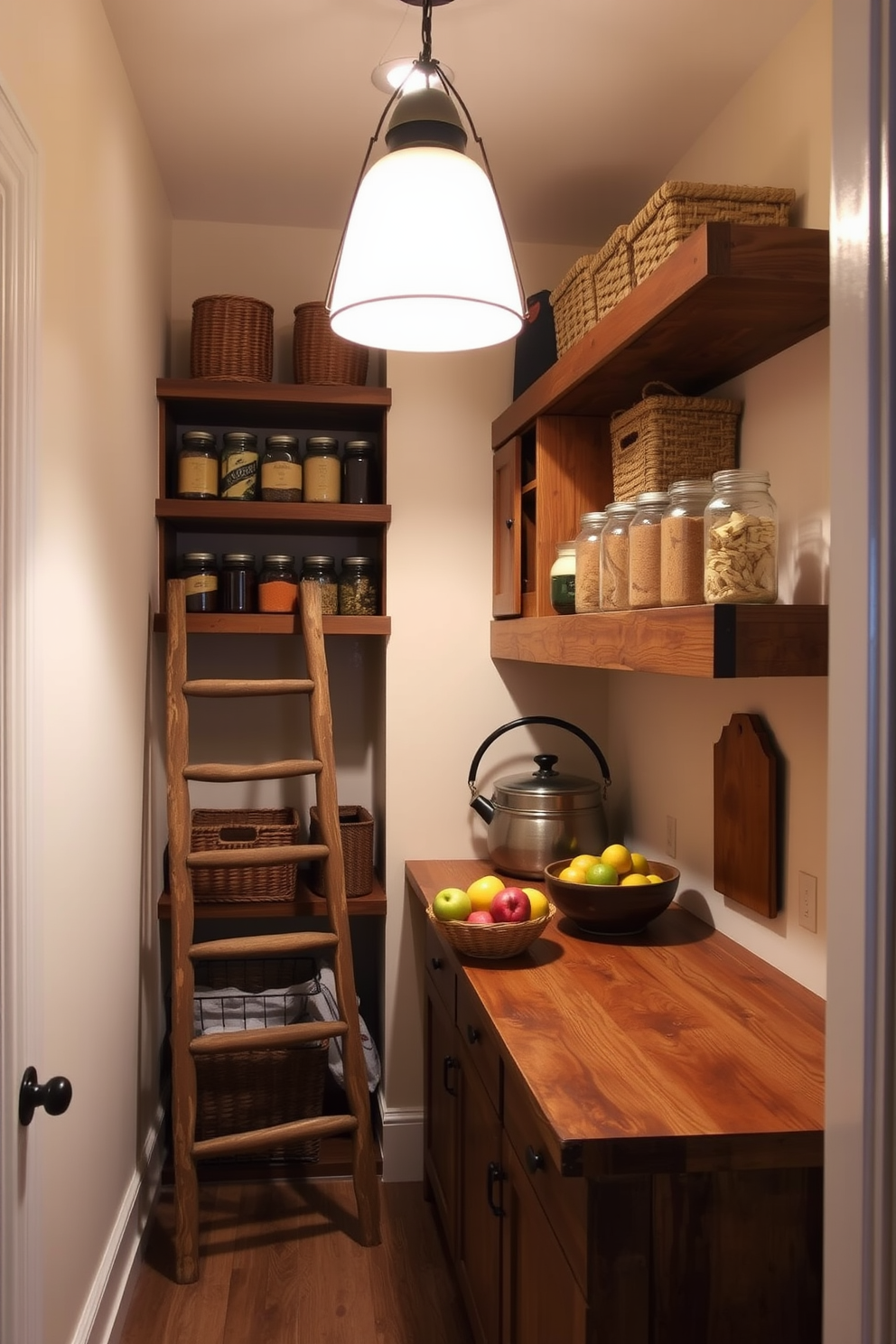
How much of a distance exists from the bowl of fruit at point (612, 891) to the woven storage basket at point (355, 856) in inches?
30.3

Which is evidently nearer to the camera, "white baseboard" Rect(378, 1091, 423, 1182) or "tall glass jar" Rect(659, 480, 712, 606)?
"tall glass jar" Rect(659, 480, 712, 606)

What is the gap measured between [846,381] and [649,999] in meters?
1.41

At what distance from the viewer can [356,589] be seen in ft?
9.77

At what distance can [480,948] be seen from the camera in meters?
2.11

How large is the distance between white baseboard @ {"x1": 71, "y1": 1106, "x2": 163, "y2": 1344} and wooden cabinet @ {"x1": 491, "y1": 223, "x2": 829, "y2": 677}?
1.56 m

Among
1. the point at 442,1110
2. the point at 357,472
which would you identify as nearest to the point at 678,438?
the point at 357,472

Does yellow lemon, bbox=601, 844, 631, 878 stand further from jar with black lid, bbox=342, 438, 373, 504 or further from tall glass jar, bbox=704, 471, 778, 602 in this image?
jar with black lid, bbox=342, 438, 373, 504

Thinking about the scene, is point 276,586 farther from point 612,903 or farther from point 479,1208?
point 479,1208

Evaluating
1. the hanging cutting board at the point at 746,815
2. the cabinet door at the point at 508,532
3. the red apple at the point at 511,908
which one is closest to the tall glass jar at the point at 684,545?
the hanging cutting board at the point at 746,815

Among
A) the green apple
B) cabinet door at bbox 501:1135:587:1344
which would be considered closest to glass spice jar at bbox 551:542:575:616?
the green apple

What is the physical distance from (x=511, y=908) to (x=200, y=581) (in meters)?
1.34

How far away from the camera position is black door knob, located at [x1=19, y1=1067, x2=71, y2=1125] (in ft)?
4.52

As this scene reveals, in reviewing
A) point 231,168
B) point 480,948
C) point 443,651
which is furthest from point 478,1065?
point 231,168

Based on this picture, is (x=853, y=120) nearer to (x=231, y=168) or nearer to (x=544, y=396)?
(x=544, y=396)
